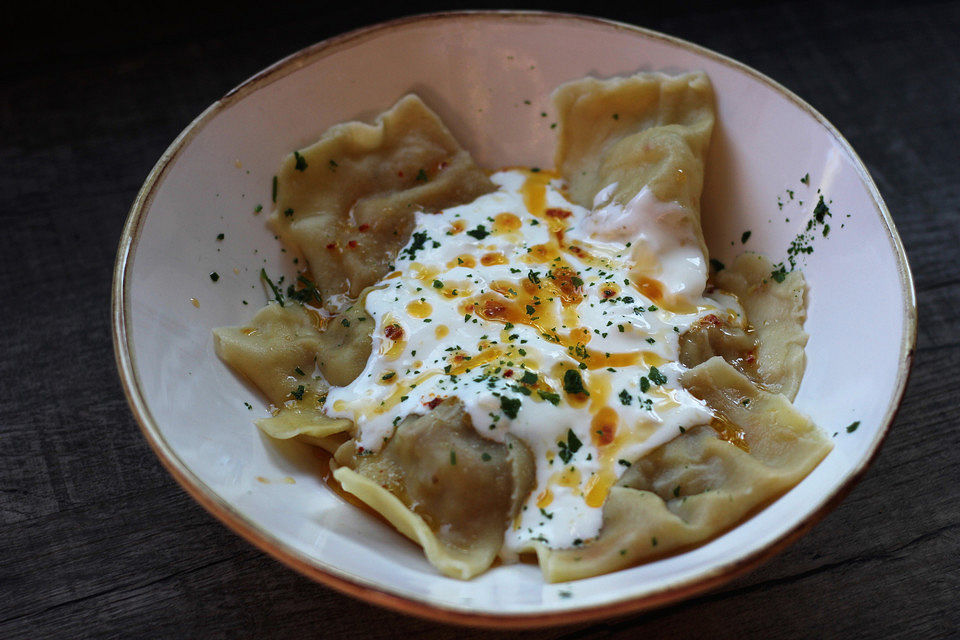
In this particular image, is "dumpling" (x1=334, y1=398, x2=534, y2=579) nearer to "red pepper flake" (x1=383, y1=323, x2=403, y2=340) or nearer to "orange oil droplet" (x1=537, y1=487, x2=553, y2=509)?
"orange oil droplet" (x1=537, y1=487, x2=553, y2=509)

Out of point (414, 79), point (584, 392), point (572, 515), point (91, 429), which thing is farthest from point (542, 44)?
point (91, 429)

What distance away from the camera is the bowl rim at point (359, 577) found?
2.34m

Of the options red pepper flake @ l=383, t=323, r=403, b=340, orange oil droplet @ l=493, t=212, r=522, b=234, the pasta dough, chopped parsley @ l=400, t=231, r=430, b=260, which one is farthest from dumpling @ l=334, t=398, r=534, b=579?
orange oil droplet @ l=493, t=212, r=522, b=234

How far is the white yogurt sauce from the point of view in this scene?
9.90 ft

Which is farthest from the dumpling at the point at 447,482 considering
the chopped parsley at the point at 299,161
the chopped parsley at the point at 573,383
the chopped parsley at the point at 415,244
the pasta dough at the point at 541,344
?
the chopped parsley at the point at 299,161

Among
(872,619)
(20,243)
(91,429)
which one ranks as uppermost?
(20,243)

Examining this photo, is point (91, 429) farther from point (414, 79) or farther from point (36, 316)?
point (414, 79)

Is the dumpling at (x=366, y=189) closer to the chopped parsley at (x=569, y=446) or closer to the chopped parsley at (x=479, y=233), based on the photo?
the chopped parsley at (x=479, y=233)

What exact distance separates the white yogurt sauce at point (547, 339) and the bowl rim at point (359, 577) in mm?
509

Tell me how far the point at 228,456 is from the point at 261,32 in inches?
127

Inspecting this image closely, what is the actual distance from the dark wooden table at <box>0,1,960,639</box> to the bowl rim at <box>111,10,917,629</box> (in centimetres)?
66

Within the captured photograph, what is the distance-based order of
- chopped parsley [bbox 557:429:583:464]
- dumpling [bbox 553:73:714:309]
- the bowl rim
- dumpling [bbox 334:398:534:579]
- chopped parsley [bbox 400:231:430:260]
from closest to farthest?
the bowl rim < dumpling [bbox 334:398:534:579] < chopped parsley [bbox 557:429:583:464] < dumpling [bbox 553:73:714:309] < chopped parsley [bbox 400:231:430:260]

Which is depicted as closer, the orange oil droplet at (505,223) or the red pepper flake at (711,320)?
the red pepper flake at (711,320)

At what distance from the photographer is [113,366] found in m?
3.90
